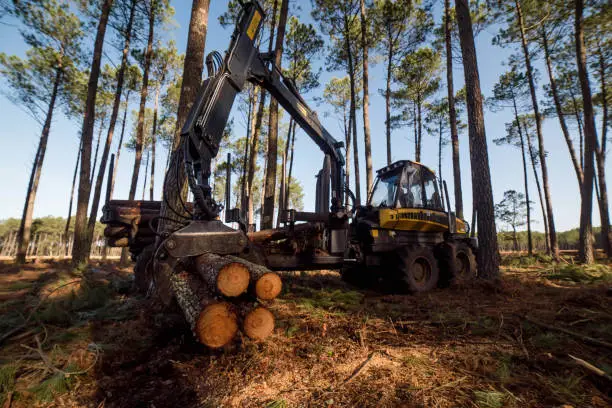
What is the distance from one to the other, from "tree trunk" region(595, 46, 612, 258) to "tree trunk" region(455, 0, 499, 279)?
8410mm

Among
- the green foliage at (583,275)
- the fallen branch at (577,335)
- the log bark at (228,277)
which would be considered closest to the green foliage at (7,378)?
the log bark at (228,277)

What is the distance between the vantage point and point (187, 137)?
3.46m

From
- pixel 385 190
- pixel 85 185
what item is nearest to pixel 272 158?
pixel 385 190

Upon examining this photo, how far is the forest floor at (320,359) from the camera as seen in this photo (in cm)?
189

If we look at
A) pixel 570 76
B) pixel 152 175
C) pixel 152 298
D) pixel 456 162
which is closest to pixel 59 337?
pixel 152 298

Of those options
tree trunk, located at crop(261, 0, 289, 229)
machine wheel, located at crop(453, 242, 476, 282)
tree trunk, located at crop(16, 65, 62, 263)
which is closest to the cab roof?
machine wheel, located at crop(453, 242, 476, 282)

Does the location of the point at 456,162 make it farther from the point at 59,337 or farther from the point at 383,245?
the point at 59,337

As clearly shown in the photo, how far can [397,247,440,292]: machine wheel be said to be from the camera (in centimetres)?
562

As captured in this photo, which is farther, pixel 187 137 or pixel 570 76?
pixel 570 76

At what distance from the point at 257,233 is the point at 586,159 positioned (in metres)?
11.2

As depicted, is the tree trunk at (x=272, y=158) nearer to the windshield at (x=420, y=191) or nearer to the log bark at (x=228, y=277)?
the windshield at (x=420, y=191)

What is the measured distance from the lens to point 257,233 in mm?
4793

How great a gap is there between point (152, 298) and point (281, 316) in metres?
1.56

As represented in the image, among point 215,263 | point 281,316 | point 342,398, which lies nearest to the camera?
point 342,398
